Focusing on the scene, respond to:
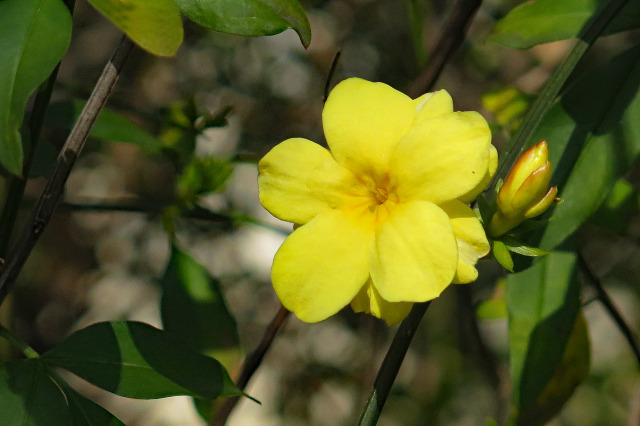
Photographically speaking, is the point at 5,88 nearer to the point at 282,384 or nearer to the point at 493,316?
the point at 493,316

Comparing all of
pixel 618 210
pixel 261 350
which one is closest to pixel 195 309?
pixel 261 350

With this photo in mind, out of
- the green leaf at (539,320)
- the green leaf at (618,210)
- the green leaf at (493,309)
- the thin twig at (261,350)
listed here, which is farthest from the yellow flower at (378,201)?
the green leaf at (493,309)

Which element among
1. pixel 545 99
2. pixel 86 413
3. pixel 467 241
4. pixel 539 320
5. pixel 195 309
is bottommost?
pixel 195 309

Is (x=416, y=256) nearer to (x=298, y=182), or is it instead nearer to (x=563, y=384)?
(x=298, y=182)

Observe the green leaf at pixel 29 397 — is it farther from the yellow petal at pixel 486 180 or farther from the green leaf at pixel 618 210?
the green leaf at pixel 618 210

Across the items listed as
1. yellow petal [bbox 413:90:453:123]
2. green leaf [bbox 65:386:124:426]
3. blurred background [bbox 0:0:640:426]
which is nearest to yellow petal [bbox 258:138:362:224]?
yellow petal [bbox 413:90:453:123]

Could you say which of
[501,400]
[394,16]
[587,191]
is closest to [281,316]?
[587,191]

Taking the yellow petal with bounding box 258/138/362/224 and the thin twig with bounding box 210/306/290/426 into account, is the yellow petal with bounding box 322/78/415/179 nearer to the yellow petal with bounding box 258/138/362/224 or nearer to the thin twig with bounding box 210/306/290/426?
the yellow petal with bounding box 258/138/362/224
